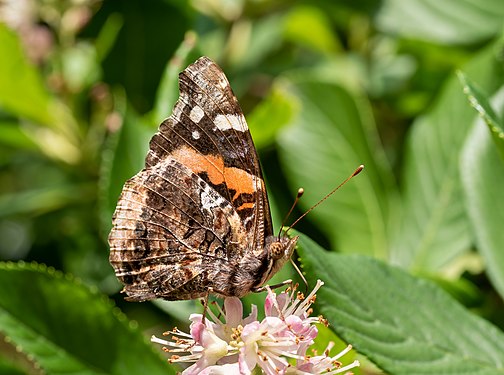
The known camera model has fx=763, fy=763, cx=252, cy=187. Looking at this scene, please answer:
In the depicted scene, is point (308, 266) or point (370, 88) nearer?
point (308, 266)

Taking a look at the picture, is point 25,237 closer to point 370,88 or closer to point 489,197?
point 370,88

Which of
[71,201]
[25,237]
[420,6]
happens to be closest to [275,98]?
[420,6]

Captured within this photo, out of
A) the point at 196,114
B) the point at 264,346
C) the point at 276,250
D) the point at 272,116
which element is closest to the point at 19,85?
the point at 272,116

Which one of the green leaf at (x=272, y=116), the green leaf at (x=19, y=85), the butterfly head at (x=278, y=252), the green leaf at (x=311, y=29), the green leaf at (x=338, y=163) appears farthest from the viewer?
the green leaf at (x=311, y=29)

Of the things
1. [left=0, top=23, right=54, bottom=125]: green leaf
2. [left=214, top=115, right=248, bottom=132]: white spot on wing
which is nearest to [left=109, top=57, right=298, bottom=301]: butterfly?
[left=214, top=115, right=248, bottom=132]: white spot on wing

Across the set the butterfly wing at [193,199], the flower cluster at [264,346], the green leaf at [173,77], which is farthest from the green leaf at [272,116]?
the flower cluster at [264,346]

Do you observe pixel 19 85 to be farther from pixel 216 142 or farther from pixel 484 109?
pixel 484 109

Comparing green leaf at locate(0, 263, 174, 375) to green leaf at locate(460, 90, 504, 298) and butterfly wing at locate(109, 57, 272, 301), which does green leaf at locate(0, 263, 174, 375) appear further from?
green leaf at locate(460, 90, 504, 298)

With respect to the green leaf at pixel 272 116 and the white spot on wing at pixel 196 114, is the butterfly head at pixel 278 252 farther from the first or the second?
the green leaf at pixel 272 116
